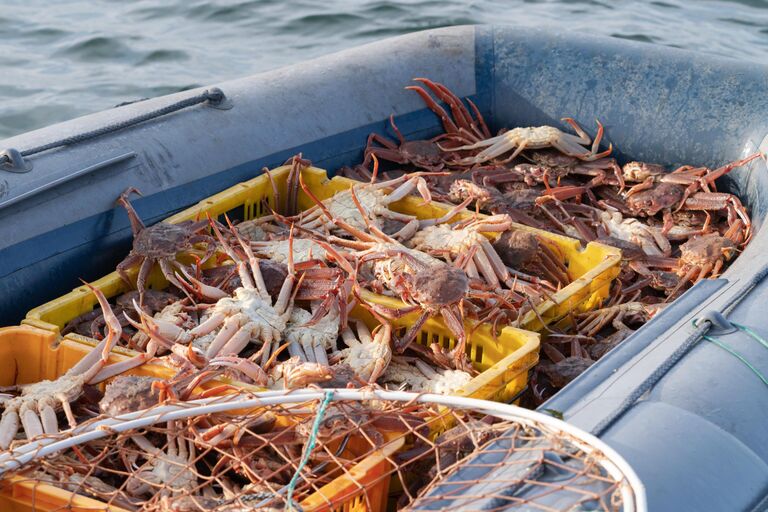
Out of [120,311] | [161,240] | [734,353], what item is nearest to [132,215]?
Result: [161,240]

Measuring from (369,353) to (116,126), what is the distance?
1308mm

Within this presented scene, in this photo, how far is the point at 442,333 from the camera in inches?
117

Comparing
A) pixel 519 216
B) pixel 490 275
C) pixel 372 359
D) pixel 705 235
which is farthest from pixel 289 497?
pixel 705 235

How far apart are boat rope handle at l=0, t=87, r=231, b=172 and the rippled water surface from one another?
349 cm

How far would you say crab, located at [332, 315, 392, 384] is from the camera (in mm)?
2795

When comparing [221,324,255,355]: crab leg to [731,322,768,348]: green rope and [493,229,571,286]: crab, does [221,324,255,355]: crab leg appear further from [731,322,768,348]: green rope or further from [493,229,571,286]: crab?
[731,322,768,348]: green rope

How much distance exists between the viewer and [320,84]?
4234 mm

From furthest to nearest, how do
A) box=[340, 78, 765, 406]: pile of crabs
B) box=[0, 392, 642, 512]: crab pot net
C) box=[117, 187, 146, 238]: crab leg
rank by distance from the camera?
1. box=[340, 78, 765, 406]: pile of crabs
2. box=[117, 187, 146, 238]: crab leg
3. box=[0, 392, 642, 512]: crab pot net

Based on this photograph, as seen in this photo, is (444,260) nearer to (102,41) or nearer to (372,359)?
(372,359)

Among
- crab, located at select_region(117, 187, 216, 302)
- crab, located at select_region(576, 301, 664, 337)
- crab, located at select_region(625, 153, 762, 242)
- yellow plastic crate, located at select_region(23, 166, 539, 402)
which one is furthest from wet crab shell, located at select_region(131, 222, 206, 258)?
crab, located at select_region(625, 153, 762, 242)

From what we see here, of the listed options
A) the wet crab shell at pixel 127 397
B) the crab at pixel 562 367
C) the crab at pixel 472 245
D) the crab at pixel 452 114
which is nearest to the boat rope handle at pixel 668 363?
the crab at pixel 562 367

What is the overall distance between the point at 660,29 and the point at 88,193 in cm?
640

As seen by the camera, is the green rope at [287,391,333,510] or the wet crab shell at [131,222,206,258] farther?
the wet crab shell at [131,222,206,258]

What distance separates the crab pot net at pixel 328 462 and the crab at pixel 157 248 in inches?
29.3
